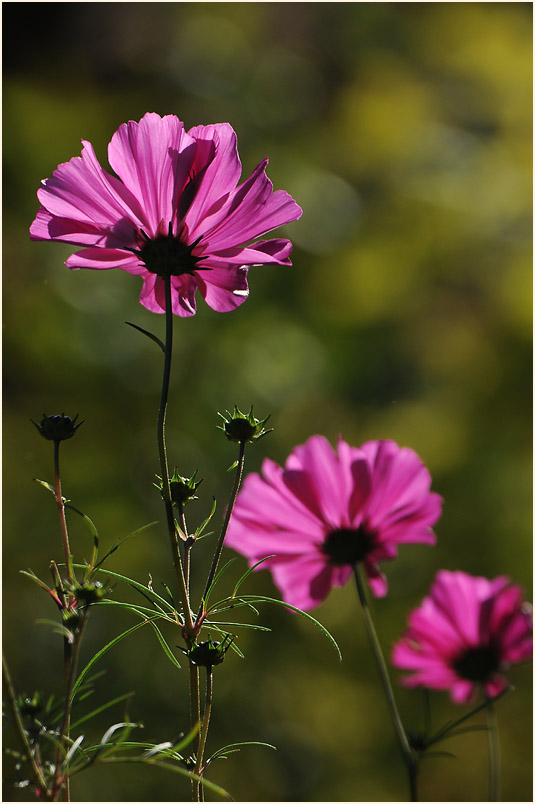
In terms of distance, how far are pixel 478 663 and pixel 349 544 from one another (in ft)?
0.33

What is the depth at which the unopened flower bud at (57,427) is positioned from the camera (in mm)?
300

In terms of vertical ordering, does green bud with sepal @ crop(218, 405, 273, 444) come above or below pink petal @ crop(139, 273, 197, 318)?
below

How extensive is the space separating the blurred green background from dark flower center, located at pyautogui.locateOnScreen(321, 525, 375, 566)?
56.7 inches

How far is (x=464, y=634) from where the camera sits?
0.44m

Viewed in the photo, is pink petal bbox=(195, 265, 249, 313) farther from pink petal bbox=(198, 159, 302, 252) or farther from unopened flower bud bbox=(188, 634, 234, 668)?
unopened flower bud bbox=(188, 634, 234, 668)

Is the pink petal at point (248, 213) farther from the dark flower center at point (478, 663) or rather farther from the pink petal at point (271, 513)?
the dark flower center at point (478, 663)

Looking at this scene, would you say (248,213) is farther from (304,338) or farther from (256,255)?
(304,338)

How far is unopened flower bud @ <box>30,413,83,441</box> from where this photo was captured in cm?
30

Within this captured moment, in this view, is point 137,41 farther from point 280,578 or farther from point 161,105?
point 280,578

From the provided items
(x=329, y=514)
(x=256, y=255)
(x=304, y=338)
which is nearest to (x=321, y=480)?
(x=329, y=514)

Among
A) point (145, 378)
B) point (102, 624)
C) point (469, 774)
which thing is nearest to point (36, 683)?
point (102, 624)

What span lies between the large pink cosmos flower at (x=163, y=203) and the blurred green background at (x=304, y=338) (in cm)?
148

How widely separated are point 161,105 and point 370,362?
1090mm

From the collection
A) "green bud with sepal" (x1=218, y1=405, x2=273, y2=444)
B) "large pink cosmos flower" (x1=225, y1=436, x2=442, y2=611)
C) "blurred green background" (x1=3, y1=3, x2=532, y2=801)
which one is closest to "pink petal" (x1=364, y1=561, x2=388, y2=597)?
"large pink cosmos flower" (x1=225, y1=436, x2=442, y2=611)
